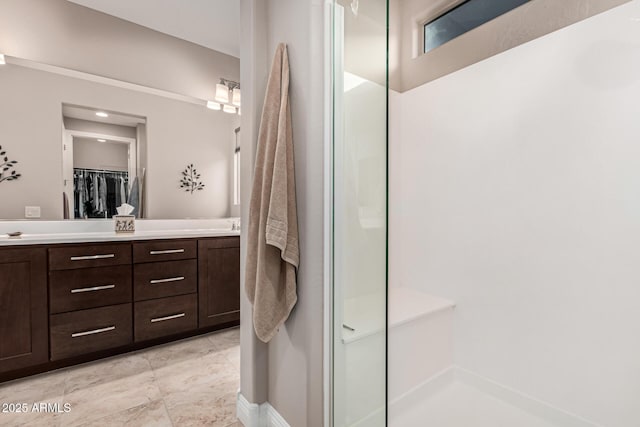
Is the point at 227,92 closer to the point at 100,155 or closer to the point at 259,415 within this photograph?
the point at 100,155

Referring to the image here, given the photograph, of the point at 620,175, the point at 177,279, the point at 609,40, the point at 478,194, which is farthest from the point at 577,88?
the point at 177,279

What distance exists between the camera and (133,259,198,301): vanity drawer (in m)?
2.17

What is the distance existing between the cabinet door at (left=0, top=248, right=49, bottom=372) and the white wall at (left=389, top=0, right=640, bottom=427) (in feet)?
8.09

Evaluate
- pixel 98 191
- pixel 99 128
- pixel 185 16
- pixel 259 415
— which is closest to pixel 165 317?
pixel 98 191

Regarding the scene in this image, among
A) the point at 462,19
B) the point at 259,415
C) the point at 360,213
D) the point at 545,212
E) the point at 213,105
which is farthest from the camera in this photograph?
the point at 213,105

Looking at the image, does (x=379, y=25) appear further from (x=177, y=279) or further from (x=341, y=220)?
(x=177, y=279)

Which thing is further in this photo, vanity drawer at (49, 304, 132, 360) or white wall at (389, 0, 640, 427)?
vanity drawer at (49, 304, 132, 360)

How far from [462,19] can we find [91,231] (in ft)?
9.98

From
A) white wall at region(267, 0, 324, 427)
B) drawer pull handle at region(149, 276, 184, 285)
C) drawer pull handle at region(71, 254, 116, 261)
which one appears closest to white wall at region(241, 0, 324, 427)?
white wall at region(267, 0, 324, 427)

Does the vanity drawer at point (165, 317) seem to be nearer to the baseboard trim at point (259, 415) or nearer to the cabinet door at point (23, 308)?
the cabinet door at point (23, 308)

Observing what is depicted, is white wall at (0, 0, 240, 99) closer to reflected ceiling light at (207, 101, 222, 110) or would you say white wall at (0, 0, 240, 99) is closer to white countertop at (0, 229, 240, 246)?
reflected ceiling light at (207, 101, 222, 110)

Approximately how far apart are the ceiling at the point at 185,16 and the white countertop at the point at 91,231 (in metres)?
1.67

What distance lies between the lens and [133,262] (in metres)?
2.14

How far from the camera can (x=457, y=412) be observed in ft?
5.44
